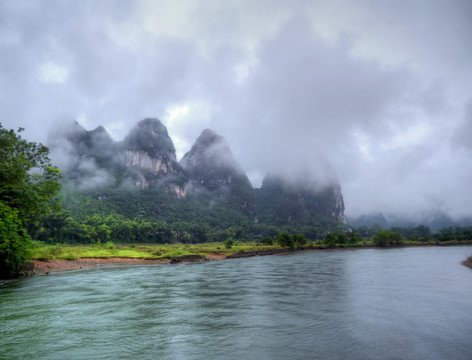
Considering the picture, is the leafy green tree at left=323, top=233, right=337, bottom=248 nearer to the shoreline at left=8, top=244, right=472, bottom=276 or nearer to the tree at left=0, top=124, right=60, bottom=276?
the shoreline at left=8, top=244, right=472, bottom=276

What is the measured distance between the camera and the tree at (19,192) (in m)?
25.2

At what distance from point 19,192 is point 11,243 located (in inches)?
189

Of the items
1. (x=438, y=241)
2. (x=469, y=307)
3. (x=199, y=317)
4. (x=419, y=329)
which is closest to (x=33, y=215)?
(x=199, y=317)

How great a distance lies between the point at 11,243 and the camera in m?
25.4

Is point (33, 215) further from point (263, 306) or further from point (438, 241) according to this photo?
point (438, 241)

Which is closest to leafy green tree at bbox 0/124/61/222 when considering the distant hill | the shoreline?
the shoreline

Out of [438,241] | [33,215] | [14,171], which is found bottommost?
[438,241]

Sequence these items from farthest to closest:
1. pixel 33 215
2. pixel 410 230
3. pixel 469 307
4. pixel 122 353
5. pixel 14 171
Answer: pixel 410 230, pixel 33 215, pixel 14 171, pixel 469 307, pixel 122 353

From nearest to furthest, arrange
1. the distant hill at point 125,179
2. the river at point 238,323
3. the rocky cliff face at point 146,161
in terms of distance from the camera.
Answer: the river at point 238,323 < the distant hill at point 125,179 < the rocky cliff face at point 146,161

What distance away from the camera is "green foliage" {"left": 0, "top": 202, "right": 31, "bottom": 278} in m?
24.2

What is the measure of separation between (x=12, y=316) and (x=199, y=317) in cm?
883

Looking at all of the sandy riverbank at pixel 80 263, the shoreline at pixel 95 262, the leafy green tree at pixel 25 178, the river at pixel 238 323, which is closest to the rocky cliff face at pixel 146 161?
the shoreline at pixel 95 262

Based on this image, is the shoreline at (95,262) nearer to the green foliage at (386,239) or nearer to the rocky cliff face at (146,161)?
the green foliage at (386,239)

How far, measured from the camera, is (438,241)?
118 meters
